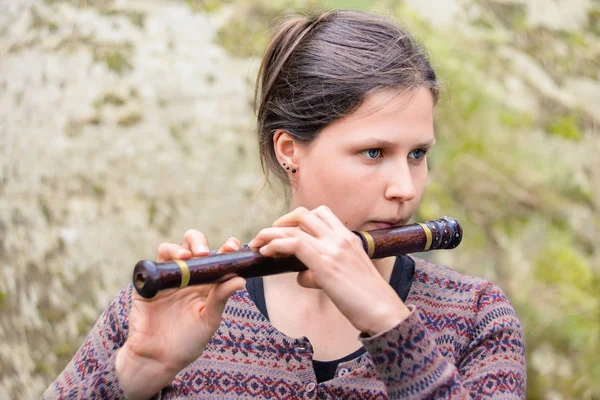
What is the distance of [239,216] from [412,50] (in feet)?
5.51

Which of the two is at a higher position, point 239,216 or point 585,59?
point 585,59

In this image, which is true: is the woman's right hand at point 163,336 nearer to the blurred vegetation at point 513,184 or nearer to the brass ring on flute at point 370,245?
the brass ring on flute at point 370,245

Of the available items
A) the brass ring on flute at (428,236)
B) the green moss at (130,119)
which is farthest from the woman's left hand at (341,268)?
the green moss at (130,119)

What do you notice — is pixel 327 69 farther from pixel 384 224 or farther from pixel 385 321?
pixel 385 321

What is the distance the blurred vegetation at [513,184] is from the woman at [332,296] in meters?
1.57

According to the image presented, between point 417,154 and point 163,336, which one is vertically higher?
point 417,154

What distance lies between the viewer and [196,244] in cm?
175

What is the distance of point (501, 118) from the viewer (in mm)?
3803

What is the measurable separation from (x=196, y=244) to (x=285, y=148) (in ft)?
1.76

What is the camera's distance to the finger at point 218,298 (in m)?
1.71

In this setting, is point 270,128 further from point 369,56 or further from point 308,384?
point 308,384

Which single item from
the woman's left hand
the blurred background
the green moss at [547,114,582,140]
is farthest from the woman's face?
the green moss at [547,114,582,140]

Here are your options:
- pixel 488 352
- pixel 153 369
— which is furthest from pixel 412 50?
pixel 153 369

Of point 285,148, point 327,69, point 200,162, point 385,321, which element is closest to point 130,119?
point 200,162
